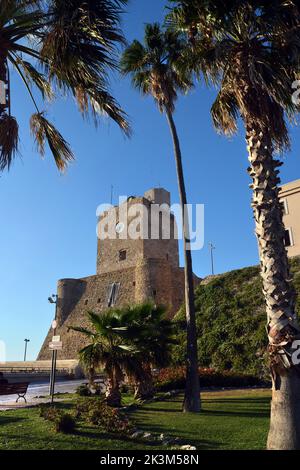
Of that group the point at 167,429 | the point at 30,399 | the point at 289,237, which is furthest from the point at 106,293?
the point at 167,429

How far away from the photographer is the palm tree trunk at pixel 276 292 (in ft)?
17.7

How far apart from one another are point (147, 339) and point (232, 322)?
11.4m

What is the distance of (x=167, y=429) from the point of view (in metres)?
7.77

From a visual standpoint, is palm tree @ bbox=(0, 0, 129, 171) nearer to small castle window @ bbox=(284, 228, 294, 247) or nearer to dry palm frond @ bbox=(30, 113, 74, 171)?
dry palm frond @ bbox=(30, 113, 74, 171)

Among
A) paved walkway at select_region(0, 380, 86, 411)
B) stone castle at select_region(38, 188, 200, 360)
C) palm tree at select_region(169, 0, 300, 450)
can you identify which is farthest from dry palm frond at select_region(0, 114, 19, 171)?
stone castle at select_region(38, 188, 200, 360)

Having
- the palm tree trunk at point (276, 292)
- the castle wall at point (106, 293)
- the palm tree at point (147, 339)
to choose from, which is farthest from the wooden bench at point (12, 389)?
the castle wall at point (106, 293)

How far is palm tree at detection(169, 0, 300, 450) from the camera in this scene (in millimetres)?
5531

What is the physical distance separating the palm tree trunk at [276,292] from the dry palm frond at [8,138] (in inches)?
177

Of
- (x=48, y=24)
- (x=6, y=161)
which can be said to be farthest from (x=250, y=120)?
(x=6, y=161)

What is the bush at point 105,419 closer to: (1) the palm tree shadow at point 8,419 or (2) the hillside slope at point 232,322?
(1) the palm tree shadow at point 8,419

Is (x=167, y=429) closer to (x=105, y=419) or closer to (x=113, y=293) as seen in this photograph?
(x=105, y=419)

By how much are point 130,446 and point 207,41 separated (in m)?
7.71

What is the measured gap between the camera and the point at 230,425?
26.4 ft

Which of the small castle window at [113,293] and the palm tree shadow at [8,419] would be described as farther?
the small castle window at [113,293]
